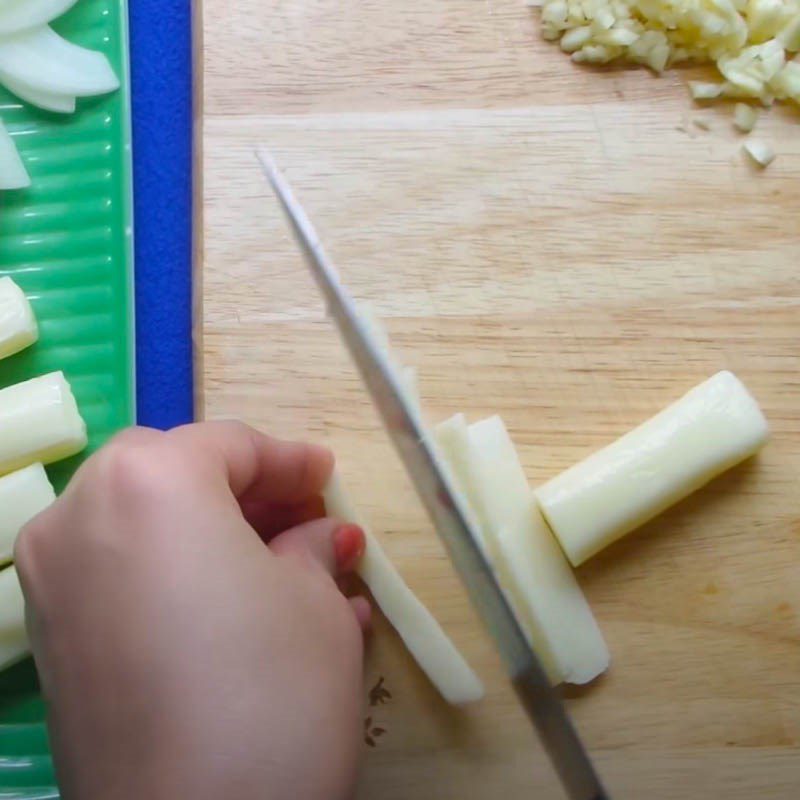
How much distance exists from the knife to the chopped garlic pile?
43 centimetres

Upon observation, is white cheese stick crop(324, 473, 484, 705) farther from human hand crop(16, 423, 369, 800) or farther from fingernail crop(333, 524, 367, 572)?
human hand crop(16, 423, 369, 800)

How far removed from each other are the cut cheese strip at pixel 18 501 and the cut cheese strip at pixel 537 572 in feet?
1.57

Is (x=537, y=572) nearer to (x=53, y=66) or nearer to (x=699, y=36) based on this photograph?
(x=699, y=36)

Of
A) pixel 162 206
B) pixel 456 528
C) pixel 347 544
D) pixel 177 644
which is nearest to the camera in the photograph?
pixel 177 644

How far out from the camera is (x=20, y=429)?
1.13 m

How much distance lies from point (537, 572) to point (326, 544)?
0.23 meters

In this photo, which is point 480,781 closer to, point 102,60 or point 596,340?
point 596,340

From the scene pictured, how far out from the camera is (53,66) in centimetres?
122

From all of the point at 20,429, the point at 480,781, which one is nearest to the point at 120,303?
the point at 20,429

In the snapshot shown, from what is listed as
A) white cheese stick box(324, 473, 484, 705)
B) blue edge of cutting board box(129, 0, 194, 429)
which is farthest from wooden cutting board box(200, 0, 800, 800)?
blue edge of cutting board box(129, 0, 194, 429)

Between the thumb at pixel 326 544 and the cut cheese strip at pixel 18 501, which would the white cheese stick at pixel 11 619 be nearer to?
the cut cheese strip at pixel 18 501

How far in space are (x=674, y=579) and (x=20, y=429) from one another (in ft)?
2.44

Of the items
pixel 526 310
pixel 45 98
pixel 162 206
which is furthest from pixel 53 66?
pixel 526 310

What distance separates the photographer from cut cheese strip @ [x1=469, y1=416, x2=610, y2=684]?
43.3 inches
